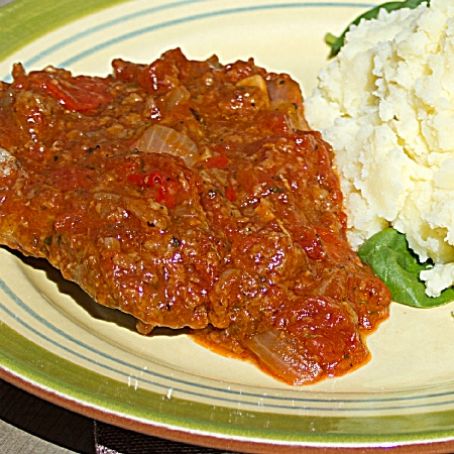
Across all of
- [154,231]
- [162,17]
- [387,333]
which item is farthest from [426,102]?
[162,17]

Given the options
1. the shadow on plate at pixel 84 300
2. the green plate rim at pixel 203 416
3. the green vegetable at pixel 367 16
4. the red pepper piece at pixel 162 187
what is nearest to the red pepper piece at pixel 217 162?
the red pepper piece at pixel 162 187

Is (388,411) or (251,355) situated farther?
(251,355)

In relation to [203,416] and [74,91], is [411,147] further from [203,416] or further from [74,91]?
[203,416]

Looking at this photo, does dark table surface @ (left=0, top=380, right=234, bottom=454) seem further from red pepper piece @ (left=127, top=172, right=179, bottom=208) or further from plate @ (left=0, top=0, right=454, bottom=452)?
red pepper piece @ (left=127, top=172, right=179, bottom=208)

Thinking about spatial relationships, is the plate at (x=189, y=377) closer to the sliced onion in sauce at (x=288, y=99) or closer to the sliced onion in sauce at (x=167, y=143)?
the sliced onion in sauce at (x=167, y=143)

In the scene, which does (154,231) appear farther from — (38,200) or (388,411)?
(388,411)

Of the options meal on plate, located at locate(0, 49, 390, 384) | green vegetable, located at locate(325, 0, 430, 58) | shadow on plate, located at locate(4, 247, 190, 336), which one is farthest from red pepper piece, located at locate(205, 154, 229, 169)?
green vegetable, located at locate(325, 0, 430, 58)
